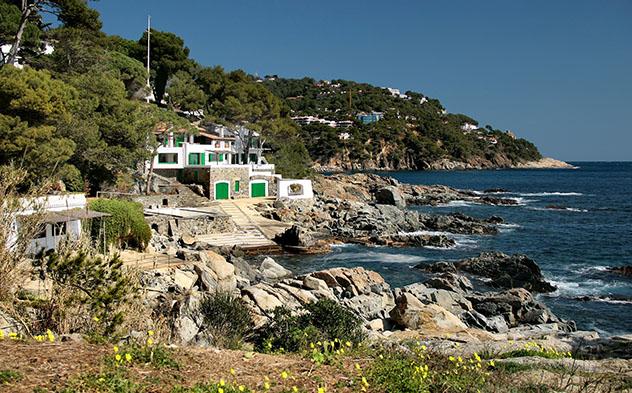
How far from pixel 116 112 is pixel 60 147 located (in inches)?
336

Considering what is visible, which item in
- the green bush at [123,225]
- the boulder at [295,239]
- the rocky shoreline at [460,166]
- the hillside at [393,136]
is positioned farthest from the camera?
the hillside at [393,136]

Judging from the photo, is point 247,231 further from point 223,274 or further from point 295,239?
point 223,274

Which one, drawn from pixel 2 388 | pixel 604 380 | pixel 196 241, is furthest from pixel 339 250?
pixel 2 388

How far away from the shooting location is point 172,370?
6164 millimetres

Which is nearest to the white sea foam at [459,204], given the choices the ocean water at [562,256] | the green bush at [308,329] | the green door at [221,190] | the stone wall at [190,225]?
the ocean water at [562,256]

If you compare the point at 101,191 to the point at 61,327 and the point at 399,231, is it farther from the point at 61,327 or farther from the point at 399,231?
the point at 61,327

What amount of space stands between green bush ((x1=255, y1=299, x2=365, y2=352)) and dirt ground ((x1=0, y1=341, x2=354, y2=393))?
4.15 feet

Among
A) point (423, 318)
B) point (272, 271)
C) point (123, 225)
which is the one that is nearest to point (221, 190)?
point (123, 225)

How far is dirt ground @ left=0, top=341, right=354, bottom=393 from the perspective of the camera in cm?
561

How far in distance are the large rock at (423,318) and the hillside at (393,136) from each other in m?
110

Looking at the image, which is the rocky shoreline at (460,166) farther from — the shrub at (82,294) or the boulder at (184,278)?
the shrub at (82,294)

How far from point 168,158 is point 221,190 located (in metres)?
6.12

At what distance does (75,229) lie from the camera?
776 inches

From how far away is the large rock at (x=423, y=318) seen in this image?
1416cm
